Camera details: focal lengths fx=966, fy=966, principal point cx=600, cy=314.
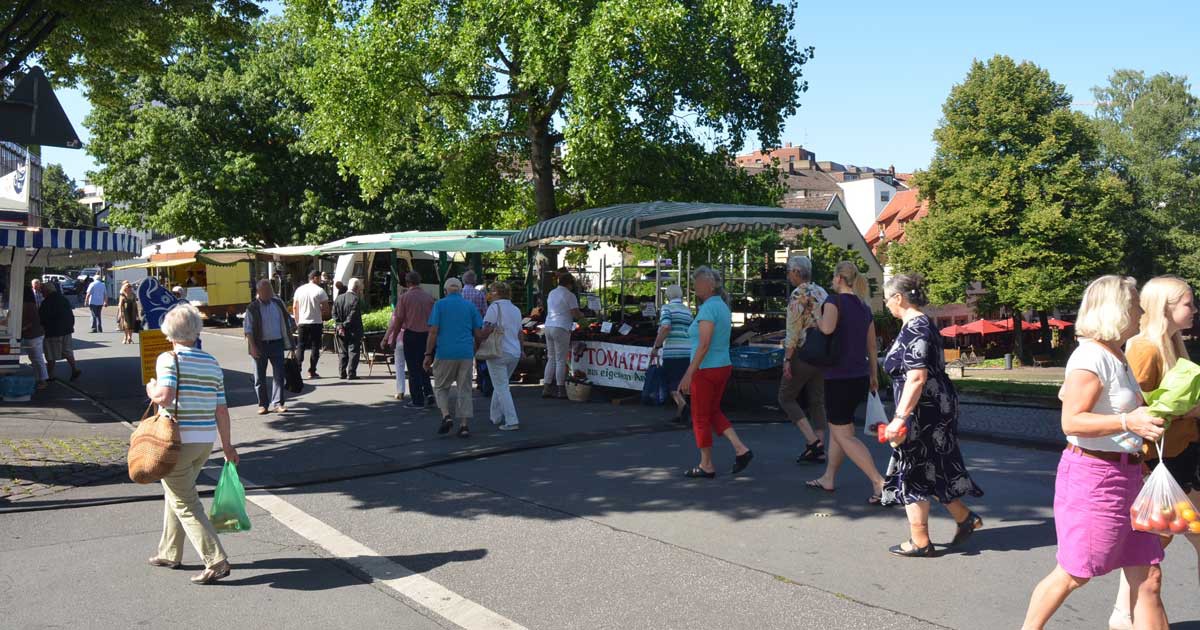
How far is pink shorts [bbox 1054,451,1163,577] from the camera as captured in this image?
13.1ft

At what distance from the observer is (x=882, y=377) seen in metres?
13.7

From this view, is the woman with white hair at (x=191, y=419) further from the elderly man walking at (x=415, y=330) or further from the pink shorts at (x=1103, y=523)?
the elderly man walking at (x=415, y=330)

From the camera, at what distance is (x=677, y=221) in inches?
514

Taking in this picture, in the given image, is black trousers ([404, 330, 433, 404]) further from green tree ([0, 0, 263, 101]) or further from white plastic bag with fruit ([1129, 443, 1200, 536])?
white plastic bag with fruit ([1129, 443, 1200, 536])

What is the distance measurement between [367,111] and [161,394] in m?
15.9

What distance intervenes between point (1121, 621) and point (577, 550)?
3.06 metres

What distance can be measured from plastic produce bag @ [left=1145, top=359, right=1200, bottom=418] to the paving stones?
8.05 meters

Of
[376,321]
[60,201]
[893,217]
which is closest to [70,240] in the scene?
[376,321]

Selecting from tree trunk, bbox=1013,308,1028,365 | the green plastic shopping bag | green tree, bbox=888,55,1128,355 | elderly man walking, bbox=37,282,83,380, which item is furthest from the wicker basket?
tree trunk, bbox=1013,308,1028,365

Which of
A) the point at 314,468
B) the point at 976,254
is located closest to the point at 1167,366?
the point at 314,468

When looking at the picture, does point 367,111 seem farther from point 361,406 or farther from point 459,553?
point 459,553

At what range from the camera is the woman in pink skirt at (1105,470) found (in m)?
3.97

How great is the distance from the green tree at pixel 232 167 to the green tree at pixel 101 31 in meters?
19.8

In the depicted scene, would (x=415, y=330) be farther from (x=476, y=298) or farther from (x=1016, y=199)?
(x=1016, y=199)
